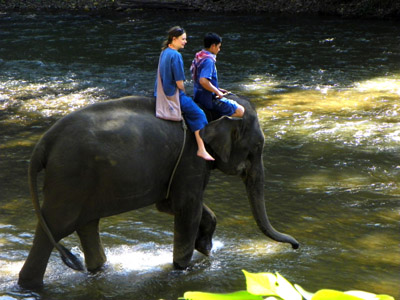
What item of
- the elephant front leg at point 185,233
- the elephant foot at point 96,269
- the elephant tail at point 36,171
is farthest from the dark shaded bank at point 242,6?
the elephant tail at point 36,171

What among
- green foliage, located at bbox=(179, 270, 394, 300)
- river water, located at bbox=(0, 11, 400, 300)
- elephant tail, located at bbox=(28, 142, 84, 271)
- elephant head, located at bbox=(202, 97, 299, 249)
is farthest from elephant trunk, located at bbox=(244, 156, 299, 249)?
green foliage, located at bbox=(179, 270, 394, 300)

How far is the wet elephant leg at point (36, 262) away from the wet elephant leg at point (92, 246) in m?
0.30

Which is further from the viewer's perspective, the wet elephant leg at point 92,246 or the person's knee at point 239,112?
the person's knee at point 239,112

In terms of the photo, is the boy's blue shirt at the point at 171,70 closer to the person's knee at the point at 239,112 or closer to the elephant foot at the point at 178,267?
the person's knee at the point at 239,112

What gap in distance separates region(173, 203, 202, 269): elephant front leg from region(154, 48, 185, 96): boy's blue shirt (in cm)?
86

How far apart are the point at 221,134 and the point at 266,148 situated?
11.2 feet

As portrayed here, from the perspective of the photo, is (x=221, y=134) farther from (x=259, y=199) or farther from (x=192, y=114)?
(x=259, y=199)

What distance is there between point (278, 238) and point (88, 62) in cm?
935

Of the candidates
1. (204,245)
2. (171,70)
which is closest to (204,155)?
(171,70)

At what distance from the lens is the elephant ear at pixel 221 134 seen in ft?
16.0

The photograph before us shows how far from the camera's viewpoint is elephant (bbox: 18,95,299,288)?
439 cm

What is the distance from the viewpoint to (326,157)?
26.0 feet

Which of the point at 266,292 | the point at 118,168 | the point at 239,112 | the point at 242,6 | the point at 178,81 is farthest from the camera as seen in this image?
the point at 242,6

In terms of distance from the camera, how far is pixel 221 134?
490 cm
